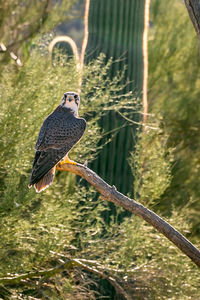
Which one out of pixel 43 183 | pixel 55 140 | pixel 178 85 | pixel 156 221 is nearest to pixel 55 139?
pixel 55 140

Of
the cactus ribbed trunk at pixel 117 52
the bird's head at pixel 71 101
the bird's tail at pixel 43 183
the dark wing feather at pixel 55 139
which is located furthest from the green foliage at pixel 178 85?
the bird's tail at pixel 43 183

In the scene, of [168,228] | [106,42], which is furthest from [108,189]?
[106,42]

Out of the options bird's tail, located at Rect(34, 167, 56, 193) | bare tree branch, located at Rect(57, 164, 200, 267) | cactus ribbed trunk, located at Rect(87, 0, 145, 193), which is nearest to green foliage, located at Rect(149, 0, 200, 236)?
cactus ribbed trunk, located at Rect(87, 0, 145, 193)

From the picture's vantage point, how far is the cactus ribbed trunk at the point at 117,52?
5918mm

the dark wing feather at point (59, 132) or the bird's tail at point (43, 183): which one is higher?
the dark wing feather at point (59, 132)

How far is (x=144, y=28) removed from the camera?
240 inches

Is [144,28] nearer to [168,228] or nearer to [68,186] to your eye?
[68,186]

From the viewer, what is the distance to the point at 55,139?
4.27 m

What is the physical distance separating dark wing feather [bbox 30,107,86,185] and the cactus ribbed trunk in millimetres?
1559

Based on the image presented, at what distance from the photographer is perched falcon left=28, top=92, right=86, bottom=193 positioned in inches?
161

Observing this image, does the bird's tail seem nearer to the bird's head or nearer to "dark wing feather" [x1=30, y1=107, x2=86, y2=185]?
"dark wing feather" [x1=30, y1=107, x2=86, y2=185]

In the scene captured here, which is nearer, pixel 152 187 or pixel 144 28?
pixel 152 187

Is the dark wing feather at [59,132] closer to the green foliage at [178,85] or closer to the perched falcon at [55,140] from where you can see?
the perched falcon at [55,140]

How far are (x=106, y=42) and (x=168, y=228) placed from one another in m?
2.78
